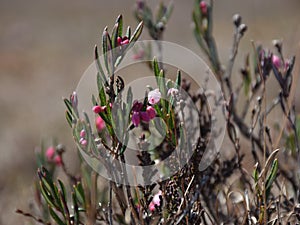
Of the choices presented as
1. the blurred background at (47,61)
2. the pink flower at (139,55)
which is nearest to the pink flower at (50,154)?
the blurred background at (47,61)

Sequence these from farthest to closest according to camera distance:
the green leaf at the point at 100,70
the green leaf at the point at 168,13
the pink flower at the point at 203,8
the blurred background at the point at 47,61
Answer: the blurred background at the point at 47,61 < the green leaf at the point at 168,13 < the pink flower at the point at 203,8 < the green leaf at the point at 100,70

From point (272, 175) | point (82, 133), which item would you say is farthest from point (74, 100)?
point (272, 175)

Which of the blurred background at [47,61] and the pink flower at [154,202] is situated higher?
the blurred background at [47,61]

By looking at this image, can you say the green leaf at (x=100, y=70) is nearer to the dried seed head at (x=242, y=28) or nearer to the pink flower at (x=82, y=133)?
the pink flower at (x=82, y=133)

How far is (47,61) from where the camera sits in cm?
1034

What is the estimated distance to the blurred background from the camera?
10.3 ft

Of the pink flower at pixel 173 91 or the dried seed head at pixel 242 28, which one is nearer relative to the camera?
the pink flower at pixel 173 91

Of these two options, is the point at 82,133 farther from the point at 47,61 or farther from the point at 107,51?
the point at 47,61

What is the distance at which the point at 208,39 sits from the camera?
1.74 m

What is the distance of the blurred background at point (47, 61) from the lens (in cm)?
314

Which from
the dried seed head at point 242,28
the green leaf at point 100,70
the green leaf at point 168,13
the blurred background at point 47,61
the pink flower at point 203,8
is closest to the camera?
the green leaf at point 100,70

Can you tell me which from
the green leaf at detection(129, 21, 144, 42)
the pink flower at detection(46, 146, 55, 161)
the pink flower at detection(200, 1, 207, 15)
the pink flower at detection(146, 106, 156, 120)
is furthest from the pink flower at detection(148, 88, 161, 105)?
the pink flower at detection(46, 146, 55, 161)

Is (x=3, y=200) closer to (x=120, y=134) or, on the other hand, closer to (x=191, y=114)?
(x=191, y=114)

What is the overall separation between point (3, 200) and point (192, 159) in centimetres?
148
